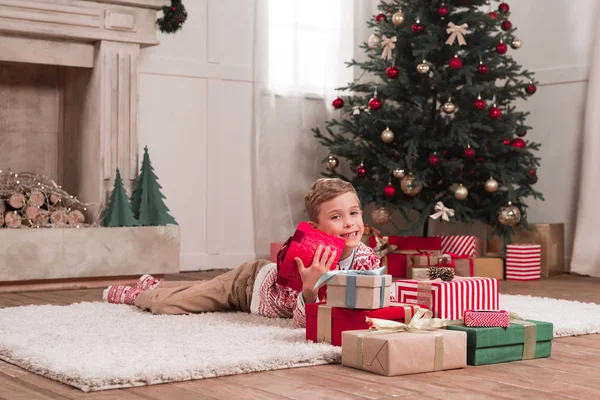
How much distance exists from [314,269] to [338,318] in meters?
0.23

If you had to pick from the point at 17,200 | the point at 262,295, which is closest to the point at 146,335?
the point at 262,295

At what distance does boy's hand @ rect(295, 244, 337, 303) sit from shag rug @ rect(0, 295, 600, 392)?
0.13 m

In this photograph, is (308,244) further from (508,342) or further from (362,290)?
(508,342)

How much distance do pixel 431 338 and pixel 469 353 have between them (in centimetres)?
17

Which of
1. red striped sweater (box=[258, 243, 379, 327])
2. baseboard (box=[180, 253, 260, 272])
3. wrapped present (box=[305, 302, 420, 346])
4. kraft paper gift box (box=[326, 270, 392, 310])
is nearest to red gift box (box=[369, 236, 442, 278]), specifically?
baseboard (box=[180, 253, 260, 272])

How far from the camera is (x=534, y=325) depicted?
229cm

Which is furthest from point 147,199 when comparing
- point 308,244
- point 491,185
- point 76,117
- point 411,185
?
point 308,244

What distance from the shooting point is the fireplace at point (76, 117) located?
170 inches

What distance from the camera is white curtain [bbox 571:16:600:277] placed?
506 centimetres

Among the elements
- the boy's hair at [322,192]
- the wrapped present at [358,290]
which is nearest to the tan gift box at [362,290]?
the wrapped present at [358,290]

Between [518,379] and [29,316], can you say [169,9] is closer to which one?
[29,316]

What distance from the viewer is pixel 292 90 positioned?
581cm

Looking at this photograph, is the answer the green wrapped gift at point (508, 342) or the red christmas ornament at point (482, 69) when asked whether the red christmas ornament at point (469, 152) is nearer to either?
the red christmas ornament at point (482, 69)

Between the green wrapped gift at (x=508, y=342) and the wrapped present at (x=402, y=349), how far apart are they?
46mm
